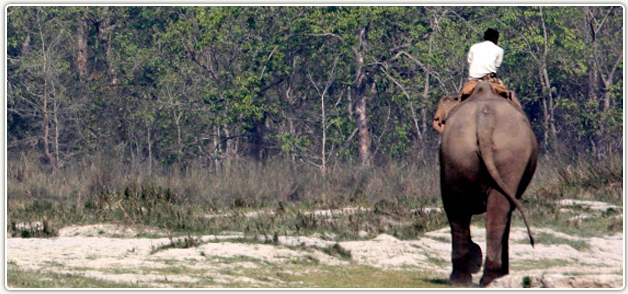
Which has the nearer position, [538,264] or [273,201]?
[538,264]

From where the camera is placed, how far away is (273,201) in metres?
20.3

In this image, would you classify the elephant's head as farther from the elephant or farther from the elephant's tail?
the elephant's tail

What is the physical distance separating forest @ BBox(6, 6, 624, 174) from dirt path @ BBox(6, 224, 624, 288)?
1454 centimetres

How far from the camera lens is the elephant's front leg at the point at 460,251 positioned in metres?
10.4

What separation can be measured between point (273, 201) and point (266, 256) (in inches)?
326

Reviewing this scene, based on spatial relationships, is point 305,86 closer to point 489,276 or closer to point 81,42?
point 81,42

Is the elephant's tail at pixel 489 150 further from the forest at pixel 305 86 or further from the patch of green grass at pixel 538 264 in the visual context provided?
the forest at pixel 305 86

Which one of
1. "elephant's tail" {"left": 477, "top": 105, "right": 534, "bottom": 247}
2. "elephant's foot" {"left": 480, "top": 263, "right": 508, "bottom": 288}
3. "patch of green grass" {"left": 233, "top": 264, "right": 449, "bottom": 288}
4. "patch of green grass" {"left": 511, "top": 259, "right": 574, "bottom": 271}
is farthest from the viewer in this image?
"patch of green grass" {"left": 511, "top": 259, "right": 574, "bottom": 271}

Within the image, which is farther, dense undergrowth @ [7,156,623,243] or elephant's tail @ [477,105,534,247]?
dense undergrowth @ [7,156,623,243]

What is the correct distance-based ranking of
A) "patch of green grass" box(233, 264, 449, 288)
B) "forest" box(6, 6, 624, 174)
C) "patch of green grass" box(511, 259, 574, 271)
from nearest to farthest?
"patch of green grass" box(233, 264, 449, 288) → "patch of green grass" box(511, 259, 574, 271) → "forest" box(6, 6, 624, 174)

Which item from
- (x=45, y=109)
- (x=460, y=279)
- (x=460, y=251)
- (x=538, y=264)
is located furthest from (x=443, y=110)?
(x=45, y=109)

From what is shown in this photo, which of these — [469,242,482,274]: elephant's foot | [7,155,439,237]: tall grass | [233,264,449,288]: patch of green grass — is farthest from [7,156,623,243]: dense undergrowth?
[469,242,482,274]: elephant's foot

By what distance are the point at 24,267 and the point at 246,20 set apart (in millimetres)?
20020

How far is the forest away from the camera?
95.8 ft
